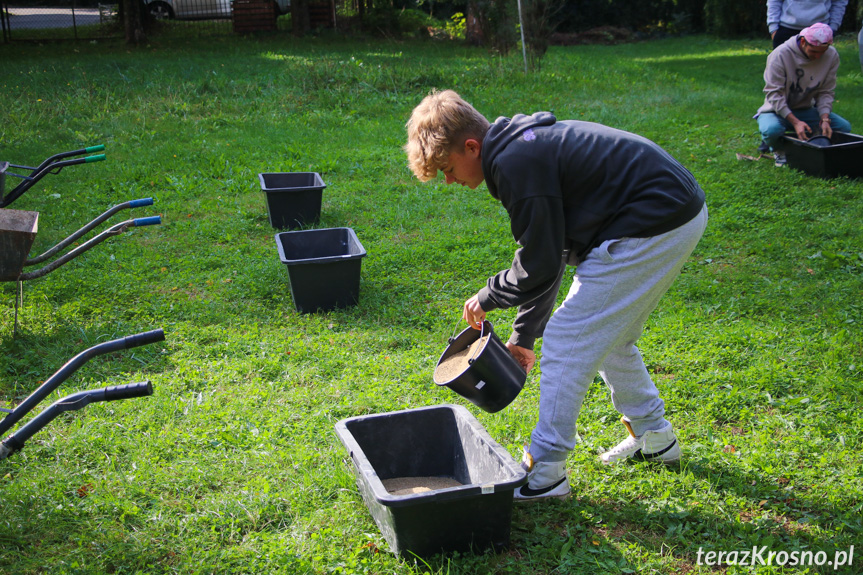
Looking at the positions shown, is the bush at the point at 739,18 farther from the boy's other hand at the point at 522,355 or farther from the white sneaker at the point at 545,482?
the white sneaker at the point at 545,482

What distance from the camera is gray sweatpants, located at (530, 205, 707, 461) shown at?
245 centimetres

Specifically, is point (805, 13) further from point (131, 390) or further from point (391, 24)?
point (391, 24)

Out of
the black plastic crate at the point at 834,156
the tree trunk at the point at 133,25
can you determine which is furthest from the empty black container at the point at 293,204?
the tree trunk at the point at 133,25

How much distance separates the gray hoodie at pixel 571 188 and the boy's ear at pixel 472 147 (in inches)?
2.4

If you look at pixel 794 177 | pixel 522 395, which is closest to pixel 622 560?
pixel 522 395

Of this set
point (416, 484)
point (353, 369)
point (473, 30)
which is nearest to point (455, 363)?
point (416, 484)

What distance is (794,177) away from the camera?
679cm

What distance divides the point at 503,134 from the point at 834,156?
5542mm

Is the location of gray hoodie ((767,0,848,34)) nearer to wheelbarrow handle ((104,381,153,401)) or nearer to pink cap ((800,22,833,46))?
pink cap ((800,22,833,46))

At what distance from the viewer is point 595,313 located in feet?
8.15

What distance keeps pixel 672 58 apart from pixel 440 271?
50.3 feet

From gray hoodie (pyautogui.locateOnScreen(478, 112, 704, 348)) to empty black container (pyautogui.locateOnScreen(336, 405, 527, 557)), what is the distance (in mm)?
645

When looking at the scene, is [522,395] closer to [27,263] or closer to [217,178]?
[27,263]

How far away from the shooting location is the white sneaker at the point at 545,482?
265 centimetres
